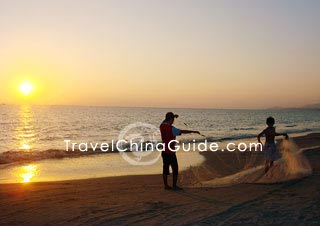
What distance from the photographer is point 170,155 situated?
9406mm

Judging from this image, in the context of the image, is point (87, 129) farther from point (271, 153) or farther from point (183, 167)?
point (271, 153)

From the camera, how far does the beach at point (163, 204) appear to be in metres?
6.70

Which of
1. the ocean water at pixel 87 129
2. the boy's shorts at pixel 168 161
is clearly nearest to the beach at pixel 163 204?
the boy's shorts at pixel 168 161

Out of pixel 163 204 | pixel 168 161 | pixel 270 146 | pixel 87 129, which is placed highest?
pixel 270 146

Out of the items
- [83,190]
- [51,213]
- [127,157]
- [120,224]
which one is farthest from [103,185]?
[127,157]

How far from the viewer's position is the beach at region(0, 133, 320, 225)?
670cm

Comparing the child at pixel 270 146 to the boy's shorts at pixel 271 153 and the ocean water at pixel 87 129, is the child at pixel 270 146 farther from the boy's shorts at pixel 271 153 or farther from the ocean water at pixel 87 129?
the ocean water at pixel 87 129

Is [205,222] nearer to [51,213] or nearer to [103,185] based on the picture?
[51,213]

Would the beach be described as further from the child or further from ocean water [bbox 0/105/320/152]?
ocean water [bbox 0/105/320/152]

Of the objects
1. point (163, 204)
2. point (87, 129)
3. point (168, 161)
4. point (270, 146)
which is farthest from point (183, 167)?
point (87, 129)

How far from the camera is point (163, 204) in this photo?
25.6 feet

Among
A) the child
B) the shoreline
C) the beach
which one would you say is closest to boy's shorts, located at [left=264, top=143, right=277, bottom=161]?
the child

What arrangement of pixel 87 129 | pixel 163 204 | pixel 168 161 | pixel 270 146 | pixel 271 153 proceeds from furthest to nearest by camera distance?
pixel 87 129 → pixel 270 146 → pixel 271 153 → pixel 168 161 → pixel 163 204

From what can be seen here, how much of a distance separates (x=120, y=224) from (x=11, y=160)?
14768mm
